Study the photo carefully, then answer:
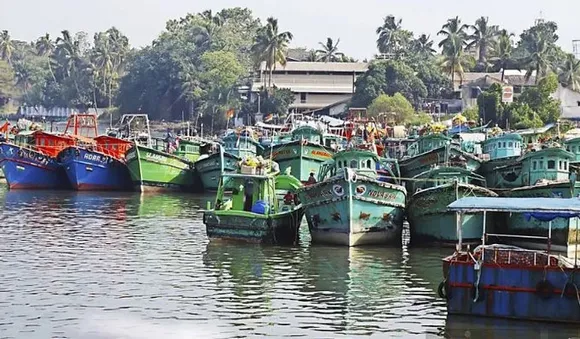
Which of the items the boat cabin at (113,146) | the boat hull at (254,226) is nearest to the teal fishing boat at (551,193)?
the boat hull at (254,226)

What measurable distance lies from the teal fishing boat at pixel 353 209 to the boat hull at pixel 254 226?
772 millimetres

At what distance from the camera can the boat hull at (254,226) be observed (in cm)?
3294

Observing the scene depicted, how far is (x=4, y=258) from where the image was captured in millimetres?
31094

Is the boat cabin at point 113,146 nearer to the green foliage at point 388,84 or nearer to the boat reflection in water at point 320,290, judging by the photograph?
the boat reflection in water at point 320,290

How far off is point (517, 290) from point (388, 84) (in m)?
77.0

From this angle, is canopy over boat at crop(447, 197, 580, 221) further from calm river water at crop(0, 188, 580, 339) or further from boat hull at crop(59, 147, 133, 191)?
boat hull at crop(59, 147, 133, 191)

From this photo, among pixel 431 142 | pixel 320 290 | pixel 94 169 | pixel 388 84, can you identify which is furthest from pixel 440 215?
pixel 388 84

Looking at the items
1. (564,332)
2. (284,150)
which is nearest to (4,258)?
(564,332)

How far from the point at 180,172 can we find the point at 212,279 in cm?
2861

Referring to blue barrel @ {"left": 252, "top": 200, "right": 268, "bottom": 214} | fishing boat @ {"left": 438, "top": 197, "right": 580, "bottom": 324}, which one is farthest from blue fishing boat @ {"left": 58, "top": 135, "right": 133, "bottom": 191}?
fishing boat @ {"left": 438, "top": 197, "right": 580, "bottom": 324}

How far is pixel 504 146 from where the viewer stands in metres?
50.8

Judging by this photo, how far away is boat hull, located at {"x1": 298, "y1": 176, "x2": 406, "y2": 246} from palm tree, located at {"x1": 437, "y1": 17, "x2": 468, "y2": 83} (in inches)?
2765

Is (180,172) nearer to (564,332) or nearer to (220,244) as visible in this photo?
(220,244)

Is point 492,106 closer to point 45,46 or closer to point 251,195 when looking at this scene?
point 251,195
